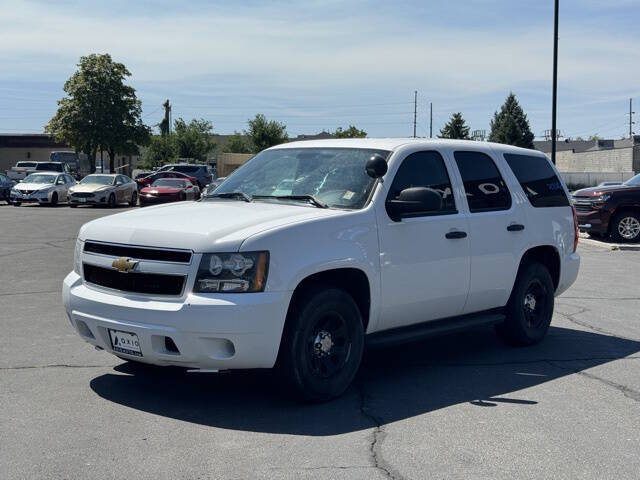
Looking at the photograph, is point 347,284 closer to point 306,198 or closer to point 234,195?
point 306,198

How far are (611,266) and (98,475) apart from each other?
12783 millimetres

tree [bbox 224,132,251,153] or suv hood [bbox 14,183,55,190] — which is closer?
suv hood [bbox 14,183,55,190]

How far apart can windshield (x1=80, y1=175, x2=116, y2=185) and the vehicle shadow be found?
2960cm

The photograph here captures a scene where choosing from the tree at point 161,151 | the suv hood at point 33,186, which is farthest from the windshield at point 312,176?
the tree at point 161,151

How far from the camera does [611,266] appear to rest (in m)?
15.5

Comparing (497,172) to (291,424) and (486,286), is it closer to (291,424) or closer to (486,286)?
(486,286)

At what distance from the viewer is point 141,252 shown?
5766 millimetres

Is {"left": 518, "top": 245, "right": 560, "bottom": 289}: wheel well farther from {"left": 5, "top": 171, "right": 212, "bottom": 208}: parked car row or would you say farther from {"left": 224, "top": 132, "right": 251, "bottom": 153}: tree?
{"left": 224, "top": 132, "right": 251, "bottom": 153}: tree

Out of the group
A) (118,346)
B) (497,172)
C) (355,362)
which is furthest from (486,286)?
(118,346)

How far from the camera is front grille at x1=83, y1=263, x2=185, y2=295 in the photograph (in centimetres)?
560

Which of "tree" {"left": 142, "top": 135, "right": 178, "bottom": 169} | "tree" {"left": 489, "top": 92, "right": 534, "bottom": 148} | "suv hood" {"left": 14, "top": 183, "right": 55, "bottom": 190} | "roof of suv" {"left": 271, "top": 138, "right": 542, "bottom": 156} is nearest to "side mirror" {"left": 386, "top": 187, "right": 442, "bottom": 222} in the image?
"roof of suv" {"left": 271, "top": 138, "right": 542, "bottom": 156}

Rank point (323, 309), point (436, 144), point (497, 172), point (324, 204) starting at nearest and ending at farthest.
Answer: point (323, 309) → point (324, 204) → point (436, 144) → point (497, 172)

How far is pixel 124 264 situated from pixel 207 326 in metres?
0.82

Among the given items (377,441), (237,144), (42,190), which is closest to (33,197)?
(42,190)
